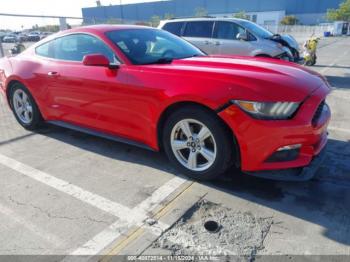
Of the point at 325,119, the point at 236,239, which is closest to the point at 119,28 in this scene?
the point at 325,119

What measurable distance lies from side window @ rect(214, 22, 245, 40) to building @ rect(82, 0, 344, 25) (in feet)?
206

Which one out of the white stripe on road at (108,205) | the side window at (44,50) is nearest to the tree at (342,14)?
the side window at (44,50)

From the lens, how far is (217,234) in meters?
2.51

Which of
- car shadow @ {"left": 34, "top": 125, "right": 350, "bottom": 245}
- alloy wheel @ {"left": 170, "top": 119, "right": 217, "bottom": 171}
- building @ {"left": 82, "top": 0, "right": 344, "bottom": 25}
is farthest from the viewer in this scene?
building @ {"left": 82, "top": 0, "right": 344, "bottom": 25}

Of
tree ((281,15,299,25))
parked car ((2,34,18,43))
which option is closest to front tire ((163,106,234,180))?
parked car ((2,34,18,43))

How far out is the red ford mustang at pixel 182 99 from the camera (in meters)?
2.81

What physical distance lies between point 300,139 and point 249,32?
22.1 ft

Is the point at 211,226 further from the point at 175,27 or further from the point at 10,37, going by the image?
the point at 10,37

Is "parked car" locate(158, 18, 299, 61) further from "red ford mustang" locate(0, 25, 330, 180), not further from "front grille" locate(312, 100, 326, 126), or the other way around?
"front grille" locate(312, 100, 326, 126)

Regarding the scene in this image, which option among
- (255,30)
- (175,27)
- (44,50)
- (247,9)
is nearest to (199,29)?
(175,27)

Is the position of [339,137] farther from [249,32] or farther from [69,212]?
[249,32]

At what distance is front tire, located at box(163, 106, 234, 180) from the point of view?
302 cm

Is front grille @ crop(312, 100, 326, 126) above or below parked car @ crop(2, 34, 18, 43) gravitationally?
below

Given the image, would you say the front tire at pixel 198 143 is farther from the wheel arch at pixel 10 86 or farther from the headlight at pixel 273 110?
the wheel arch at pixel 10 86
